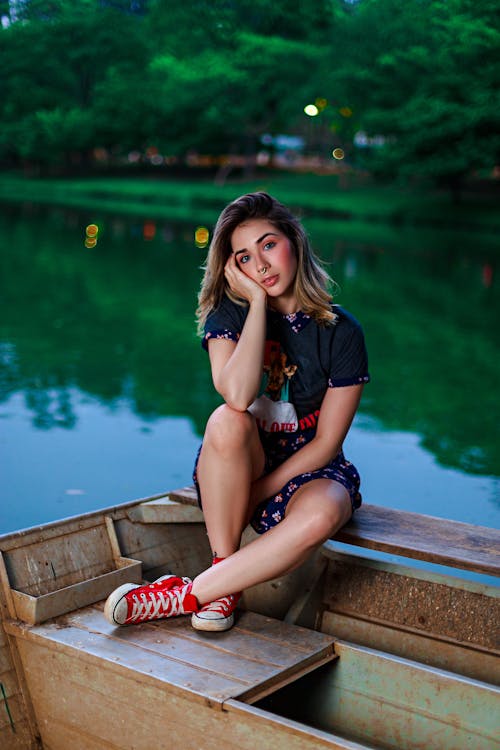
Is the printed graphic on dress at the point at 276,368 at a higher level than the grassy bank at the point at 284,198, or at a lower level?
lower

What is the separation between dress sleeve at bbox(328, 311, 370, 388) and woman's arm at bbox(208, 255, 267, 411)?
0.19 meters

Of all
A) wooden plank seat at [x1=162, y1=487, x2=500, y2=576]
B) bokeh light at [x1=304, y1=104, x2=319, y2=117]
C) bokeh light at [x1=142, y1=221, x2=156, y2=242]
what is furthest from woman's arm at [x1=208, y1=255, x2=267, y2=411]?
Answer: bokeh light at [x1=304, y1=104, x2=319, y2=117]

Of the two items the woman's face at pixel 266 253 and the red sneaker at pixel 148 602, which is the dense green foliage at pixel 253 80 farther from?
the red sneaker at pixel 148 602

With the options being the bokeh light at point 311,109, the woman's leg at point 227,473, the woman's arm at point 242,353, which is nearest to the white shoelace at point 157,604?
the woman's leg at point 227,473

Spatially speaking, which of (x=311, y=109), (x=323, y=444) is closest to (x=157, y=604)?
(x=323, y=444)

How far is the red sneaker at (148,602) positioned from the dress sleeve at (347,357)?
0.64 meters

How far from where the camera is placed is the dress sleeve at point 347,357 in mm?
2684

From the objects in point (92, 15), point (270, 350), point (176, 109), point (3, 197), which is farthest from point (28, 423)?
point (92, 15)

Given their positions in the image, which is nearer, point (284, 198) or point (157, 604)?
point (157, 604)

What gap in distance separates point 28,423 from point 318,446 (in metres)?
3.43

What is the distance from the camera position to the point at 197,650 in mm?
2377

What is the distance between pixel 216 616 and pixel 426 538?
22.5 inches

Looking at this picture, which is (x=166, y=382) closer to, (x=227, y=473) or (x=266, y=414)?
(x=266, y=414)

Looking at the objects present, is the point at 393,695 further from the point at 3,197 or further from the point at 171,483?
the point at 3,197
